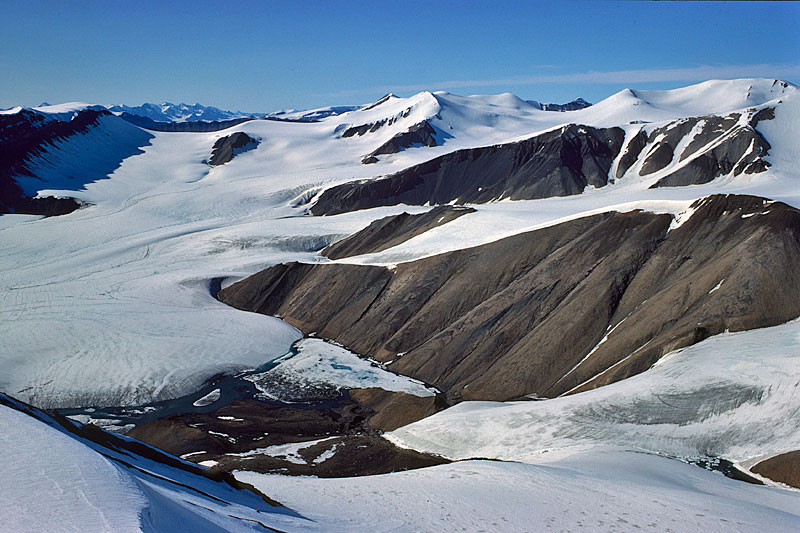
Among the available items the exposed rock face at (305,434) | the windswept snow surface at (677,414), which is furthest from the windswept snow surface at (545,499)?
the exposed rock face at (305,434)

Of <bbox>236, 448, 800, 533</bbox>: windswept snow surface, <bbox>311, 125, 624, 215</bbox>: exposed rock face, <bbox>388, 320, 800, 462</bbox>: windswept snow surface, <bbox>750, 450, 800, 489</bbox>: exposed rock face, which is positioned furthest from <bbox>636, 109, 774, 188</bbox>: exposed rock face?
<bbox>236, 448, 800, 533</bbox>: windswept snow surface

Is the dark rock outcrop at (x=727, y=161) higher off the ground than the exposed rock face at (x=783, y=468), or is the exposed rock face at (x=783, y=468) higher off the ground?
the dark rock outcrop at (x=727, y=161)

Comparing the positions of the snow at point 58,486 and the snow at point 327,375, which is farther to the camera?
the snow at point 327,375

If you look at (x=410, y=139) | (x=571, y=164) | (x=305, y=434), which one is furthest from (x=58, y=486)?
(x=410, y=139)

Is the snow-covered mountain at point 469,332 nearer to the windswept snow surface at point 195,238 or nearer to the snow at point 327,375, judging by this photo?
the snow at point 327,375

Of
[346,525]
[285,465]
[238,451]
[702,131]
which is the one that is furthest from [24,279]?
[702,131]

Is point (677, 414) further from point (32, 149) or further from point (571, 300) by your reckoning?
point (32, 149)
